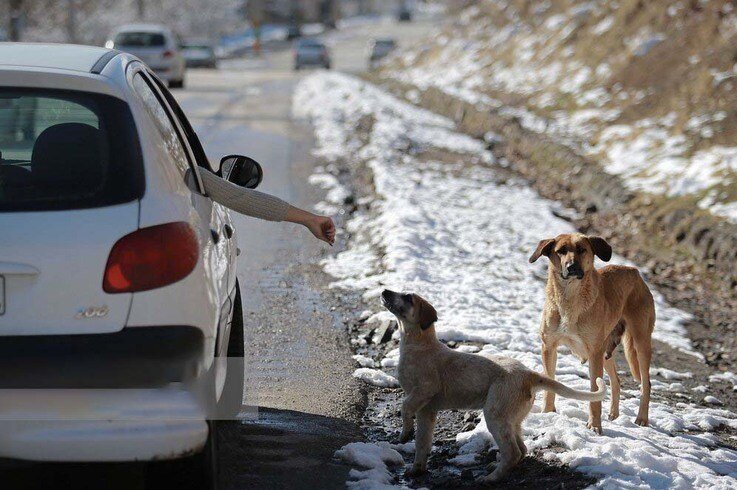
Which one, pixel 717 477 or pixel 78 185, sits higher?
pixel 78 185

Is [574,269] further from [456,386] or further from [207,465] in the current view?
[207,465]

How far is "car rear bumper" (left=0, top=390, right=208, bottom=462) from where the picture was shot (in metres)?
3.94

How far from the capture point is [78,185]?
13.8 ft

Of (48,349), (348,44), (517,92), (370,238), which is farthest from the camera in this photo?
(348,44)

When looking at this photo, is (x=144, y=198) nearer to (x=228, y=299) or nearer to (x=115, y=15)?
(x=228, y=299)

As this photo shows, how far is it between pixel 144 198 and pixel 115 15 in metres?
76.4

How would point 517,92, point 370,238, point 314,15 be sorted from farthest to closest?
point 314,15
point 517,92
point 370,238

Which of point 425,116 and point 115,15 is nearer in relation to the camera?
point 425,116

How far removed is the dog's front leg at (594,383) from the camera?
596 centimetres

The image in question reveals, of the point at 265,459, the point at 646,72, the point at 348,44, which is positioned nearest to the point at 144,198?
the point at 265,459

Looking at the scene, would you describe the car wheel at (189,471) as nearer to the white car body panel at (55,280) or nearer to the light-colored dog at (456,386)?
the white car body panel at (55,280)

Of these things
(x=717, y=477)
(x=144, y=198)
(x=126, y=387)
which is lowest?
(x=717, y=477)

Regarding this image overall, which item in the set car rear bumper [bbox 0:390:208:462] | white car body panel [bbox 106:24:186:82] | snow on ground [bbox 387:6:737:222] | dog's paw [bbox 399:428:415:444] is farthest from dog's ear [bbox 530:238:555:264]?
white car body panel [bbox 106:24:186:82]

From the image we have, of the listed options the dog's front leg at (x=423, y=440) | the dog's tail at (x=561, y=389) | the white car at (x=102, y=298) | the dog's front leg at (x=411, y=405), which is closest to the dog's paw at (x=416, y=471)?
the dog's front leg at (x=423, y=440)
